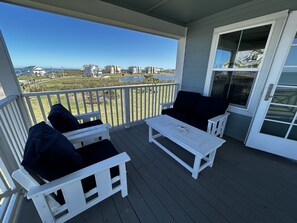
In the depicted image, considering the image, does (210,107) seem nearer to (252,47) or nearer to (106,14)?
(252,47)

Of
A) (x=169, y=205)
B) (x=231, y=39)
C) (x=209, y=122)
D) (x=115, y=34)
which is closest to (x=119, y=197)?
(x=169, y=205)

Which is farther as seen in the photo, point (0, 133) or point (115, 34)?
point (115, 34)

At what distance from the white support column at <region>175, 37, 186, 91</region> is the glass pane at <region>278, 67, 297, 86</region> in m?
2.14

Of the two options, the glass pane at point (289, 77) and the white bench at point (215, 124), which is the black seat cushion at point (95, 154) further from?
the glass pane at point (289, 77)

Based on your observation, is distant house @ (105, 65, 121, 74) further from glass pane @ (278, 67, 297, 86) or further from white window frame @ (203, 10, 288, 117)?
glass pane @ (278, 67, 297, 86)

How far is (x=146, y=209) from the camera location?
1252 mm

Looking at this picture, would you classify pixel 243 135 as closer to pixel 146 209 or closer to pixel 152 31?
pixel 146 209

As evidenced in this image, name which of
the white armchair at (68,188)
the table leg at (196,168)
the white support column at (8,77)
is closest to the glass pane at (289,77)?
the table leg at (196,168)

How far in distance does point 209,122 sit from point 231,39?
1896mm

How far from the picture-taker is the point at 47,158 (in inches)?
32.1

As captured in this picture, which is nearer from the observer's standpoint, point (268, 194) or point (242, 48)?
point (268, 194)

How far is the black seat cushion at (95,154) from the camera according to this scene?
1.12 metres

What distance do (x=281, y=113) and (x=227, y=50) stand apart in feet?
5.23

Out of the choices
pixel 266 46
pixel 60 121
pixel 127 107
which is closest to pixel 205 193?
pixel 60 121
